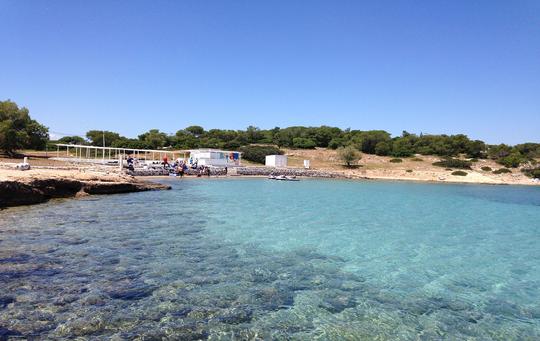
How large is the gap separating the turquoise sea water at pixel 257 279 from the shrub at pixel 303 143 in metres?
87.8

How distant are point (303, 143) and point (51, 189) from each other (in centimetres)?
8673

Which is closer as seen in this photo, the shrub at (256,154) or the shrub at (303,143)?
the shrub at (256,154)

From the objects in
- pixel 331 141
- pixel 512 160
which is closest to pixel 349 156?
pixel 331 141

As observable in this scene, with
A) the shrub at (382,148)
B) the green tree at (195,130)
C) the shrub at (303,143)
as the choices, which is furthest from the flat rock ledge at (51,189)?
the green tree at (195,130)

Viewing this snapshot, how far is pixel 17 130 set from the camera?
60844 millimetres

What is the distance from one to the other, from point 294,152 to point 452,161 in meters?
38.4

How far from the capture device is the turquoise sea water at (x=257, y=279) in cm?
709

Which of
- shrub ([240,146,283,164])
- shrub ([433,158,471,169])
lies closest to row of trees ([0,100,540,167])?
shrub ([433,158,471,169])

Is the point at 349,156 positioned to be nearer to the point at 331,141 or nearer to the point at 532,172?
the point at 331,141

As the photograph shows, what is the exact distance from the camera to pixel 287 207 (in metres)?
26.4

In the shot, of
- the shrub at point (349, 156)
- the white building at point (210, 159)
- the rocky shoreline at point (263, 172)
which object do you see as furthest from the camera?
the shrub at point (349, 156)

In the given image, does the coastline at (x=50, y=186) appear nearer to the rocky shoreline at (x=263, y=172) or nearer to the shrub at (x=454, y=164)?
the rocky shoreline at (x=263, y=172)

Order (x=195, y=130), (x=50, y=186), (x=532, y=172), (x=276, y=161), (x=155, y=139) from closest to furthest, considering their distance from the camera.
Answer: (x=50, y=186)
(x=532, y=172)
(x=276, y=161)
(x=155, y=139)
(x=195, y=130)

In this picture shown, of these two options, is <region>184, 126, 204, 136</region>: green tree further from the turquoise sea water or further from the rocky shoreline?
the turquoise sea water
